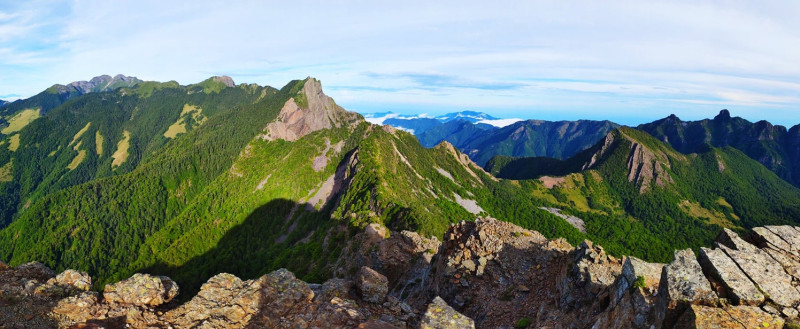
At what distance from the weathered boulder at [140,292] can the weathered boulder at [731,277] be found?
33.2 meters

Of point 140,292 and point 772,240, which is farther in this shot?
point 140,292

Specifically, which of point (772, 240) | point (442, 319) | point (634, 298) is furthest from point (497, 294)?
point (772, 240)

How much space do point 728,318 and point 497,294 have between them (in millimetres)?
17470

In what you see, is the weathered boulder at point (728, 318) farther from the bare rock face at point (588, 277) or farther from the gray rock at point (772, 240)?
the bare rock face at point (588, 277)

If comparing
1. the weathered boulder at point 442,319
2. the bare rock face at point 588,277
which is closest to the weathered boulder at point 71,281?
the weathered boulder at point 442,319

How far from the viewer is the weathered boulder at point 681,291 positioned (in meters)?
15.4

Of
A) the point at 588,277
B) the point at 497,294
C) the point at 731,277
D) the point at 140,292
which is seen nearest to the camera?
the point at 731,277

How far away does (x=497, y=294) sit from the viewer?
30.2m

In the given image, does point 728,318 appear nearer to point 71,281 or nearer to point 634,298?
point 634,298

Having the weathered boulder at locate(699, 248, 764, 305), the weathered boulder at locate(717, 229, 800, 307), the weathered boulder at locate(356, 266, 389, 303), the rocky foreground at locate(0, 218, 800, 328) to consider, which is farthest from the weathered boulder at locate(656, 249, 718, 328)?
the weathered boulder at locate(356, 266, 389, 303)

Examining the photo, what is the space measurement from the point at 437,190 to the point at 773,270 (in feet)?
529

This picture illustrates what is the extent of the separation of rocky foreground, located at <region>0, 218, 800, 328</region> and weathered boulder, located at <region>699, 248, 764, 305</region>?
0.05 m

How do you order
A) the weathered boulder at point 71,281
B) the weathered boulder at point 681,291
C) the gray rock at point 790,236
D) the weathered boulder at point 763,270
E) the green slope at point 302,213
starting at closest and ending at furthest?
the weathered boulder at point 763,270 → the weathered boulder at point 681,291 → the gray rock at point 790,236 → the weathered boulder at point 71,281 → the green slope at point 302,213

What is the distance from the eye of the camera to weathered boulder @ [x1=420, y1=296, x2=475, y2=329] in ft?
64.8
